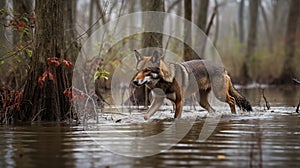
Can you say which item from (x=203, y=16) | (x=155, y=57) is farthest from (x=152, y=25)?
(x=203, y=16)

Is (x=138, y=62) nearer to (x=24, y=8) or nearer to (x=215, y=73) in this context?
(x=215, y=73)

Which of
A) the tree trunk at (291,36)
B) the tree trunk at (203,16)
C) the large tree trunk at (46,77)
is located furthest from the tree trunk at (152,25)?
the tree trunk at (291,36)

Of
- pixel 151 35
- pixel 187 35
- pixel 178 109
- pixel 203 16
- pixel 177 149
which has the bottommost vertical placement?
pixel 177 149

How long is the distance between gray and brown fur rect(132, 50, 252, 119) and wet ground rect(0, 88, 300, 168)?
28.5 inches

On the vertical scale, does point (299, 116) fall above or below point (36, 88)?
below

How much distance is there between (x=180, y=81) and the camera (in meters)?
10.6

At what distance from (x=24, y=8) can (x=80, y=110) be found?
5507mm

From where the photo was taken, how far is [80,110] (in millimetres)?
10070

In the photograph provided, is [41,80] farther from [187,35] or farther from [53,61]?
[187,35]

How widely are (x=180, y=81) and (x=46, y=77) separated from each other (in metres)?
2.68

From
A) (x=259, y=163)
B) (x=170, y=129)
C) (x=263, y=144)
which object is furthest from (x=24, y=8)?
(x=259, y=163)

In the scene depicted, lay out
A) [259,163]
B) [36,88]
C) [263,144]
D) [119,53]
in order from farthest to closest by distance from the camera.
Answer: [119,53] → [36,88] → [263,144] → [259,163]

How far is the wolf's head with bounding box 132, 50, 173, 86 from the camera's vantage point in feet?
31.9

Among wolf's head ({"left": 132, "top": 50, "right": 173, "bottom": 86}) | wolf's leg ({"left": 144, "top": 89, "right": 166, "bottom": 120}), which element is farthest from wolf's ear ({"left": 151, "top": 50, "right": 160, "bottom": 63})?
wolf's leg ({"left": 144, "top": 89, "right": 166, "bottom": 120})
